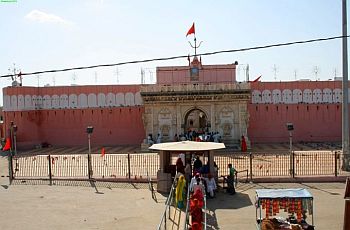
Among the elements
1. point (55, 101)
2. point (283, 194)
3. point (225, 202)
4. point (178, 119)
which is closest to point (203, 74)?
point (178, 119)

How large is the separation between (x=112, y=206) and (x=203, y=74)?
19.5 metres

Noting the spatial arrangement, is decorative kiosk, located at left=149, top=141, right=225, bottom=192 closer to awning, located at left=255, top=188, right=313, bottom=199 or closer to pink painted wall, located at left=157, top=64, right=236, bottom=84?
awning, located at left=255, top=188, right=313, bottom=199

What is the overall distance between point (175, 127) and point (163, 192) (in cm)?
1428

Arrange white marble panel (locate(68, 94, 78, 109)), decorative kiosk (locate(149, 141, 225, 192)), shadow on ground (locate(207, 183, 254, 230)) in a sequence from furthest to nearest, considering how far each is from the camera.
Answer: white marble panel (locate(68, 94, 78, 109)), decorative kiosk (locate(149, 141, 225, 192)), shadow on ground (locate(207, 183, 254, 230))

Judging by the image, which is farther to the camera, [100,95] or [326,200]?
[100,95]

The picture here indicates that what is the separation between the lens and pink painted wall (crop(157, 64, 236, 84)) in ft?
102

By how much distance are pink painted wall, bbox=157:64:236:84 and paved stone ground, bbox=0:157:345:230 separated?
52.6 ft

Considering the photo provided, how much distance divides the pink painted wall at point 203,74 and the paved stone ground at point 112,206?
16.0 m

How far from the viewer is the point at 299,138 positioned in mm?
30625

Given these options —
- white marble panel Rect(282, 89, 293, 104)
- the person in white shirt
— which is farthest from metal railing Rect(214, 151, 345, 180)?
white marble panel Rect(282, 89, 293, 104)

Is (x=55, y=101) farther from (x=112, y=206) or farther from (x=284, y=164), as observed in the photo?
(x=112, y=206)

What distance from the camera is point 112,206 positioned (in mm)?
12891

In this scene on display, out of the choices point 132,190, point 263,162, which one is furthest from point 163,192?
point 263,162

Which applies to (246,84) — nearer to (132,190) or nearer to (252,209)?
(132,190)
